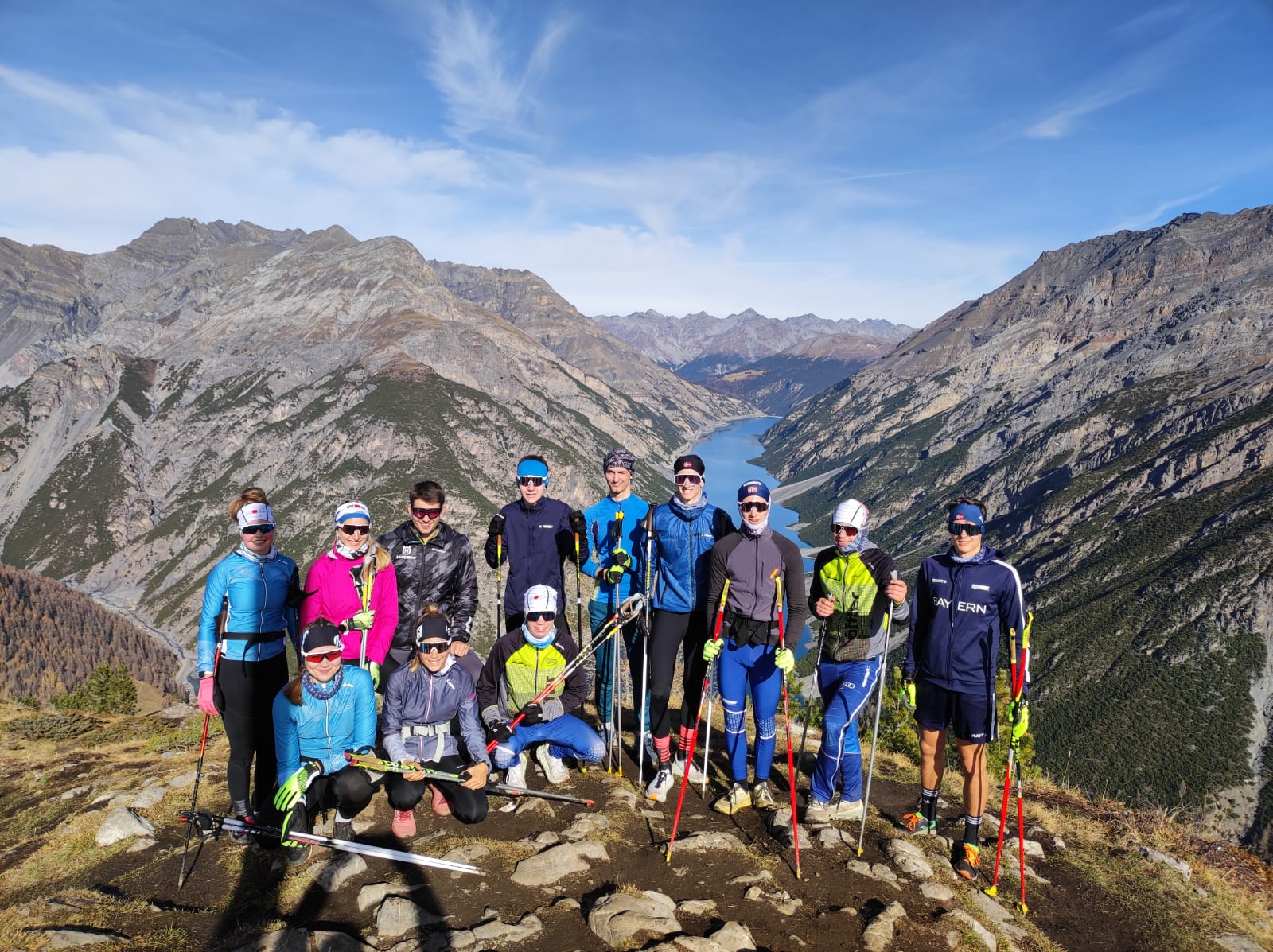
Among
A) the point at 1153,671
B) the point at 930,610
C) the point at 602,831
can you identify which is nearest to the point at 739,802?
the point at 602,831

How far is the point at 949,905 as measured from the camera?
8.19 meters

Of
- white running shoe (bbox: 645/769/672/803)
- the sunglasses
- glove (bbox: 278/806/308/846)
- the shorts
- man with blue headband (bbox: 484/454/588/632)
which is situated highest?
man with blue headband (bbox: 484/454/588/632)

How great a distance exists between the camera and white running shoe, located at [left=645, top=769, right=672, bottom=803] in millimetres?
10773

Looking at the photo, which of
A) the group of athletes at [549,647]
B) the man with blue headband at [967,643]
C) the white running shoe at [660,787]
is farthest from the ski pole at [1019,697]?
the white running shoe at [660,787]

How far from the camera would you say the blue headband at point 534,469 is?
11.7 meters

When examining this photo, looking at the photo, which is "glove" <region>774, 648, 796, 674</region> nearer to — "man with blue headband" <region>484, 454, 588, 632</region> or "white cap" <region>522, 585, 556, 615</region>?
"white cap" <region>522, 585, 556, 615</region>

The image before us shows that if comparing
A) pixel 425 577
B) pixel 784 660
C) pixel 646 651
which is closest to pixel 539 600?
pixel 425 577

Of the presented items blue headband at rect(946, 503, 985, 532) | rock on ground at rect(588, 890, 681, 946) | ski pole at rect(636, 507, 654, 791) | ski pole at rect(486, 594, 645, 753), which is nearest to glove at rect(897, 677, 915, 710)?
blue headband at rect(946, 503, 985, 532)

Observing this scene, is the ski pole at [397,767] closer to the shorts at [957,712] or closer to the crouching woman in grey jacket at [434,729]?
the crouching woman in grey jacket at [434,729]

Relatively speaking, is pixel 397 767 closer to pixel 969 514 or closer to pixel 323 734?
pixel 323 734

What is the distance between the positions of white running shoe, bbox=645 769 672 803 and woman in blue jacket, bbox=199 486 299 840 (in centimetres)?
569

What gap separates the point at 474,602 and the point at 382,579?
5.60ft

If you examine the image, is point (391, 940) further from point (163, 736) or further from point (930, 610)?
point (163, 736)

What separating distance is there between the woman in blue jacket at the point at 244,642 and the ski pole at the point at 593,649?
11.0ft
